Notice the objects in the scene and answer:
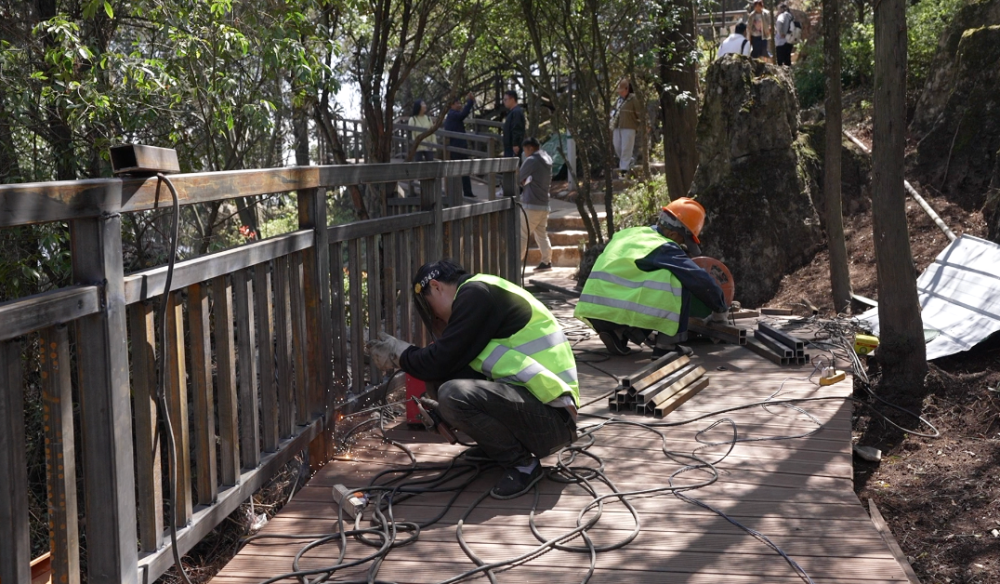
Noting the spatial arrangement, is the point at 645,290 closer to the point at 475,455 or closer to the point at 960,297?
the point at 475,455

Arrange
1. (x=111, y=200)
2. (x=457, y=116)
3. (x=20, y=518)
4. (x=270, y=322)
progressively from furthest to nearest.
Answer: (x=457, y=116) → (x=270, y=322) → (x=111, y=200) → (x=20, y=518)

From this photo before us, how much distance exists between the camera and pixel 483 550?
12.0 feet

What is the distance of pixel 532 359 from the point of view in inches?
171

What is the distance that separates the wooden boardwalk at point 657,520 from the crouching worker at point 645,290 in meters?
1.26

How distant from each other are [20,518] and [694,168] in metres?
11.0

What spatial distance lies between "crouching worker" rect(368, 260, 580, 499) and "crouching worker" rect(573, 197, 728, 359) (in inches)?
86.4

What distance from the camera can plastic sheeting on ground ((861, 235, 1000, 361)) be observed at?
23.7 feet

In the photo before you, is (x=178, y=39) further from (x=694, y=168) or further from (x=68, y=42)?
(x=694, y=168)

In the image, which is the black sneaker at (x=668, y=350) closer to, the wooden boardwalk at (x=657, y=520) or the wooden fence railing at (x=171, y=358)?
the wooden boardwalk at (x=657, y=520)

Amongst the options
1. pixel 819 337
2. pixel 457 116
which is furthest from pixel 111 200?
pixel 457 116

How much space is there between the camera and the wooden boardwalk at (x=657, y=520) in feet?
11.4

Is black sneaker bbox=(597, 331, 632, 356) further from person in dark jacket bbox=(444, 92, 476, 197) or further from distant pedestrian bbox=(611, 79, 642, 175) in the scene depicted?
person in dark jacket bbox=(444, 92, 476, 197)

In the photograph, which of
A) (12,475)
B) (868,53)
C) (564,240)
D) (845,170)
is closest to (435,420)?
(12,475)

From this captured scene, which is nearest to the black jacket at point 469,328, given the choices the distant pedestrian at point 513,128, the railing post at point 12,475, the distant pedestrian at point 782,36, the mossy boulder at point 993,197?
the railing post at point 12,475
